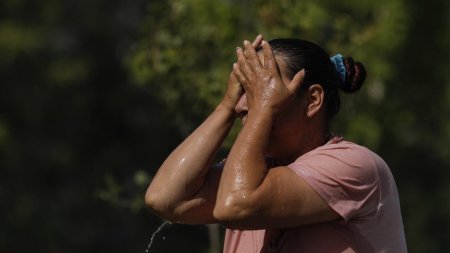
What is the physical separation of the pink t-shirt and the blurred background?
9.97ft

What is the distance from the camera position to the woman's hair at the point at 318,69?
4.94 m

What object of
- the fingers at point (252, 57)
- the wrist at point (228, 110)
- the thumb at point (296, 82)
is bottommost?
the wrist at point (228, 110)

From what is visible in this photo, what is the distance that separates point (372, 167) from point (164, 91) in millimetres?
4231

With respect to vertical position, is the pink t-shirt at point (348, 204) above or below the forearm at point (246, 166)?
below

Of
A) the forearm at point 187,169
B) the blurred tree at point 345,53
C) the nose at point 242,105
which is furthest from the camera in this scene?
the blurred tree at point 345,53

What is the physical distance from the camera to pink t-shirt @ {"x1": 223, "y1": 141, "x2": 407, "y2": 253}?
4.78 meters

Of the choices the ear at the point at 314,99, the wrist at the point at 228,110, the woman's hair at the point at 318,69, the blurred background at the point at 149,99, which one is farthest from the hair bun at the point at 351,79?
the blurred background at the point at 149,99

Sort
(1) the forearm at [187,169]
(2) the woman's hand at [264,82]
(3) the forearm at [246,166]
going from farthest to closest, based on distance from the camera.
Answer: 1. (1) the forearm at [187,169]
2. (2) the woman's hand at [264,82]
3. (3) the forearm at [246,166]

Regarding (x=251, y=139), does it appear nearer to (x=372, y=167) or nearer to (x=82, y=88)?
(x=372, y=167)

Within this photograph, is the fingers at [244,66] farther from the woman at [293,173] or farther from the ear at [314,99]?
the ear at [314,99]

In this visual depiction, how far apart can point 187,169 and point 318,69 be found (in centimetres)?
60

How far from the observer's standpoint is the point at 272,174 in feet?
15.5

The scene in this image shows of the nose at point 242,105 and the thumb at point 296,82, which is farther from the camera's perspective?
the nose at point 242,105

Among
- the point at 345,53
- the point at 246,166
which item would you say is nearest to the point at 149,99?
the point at 345,53
